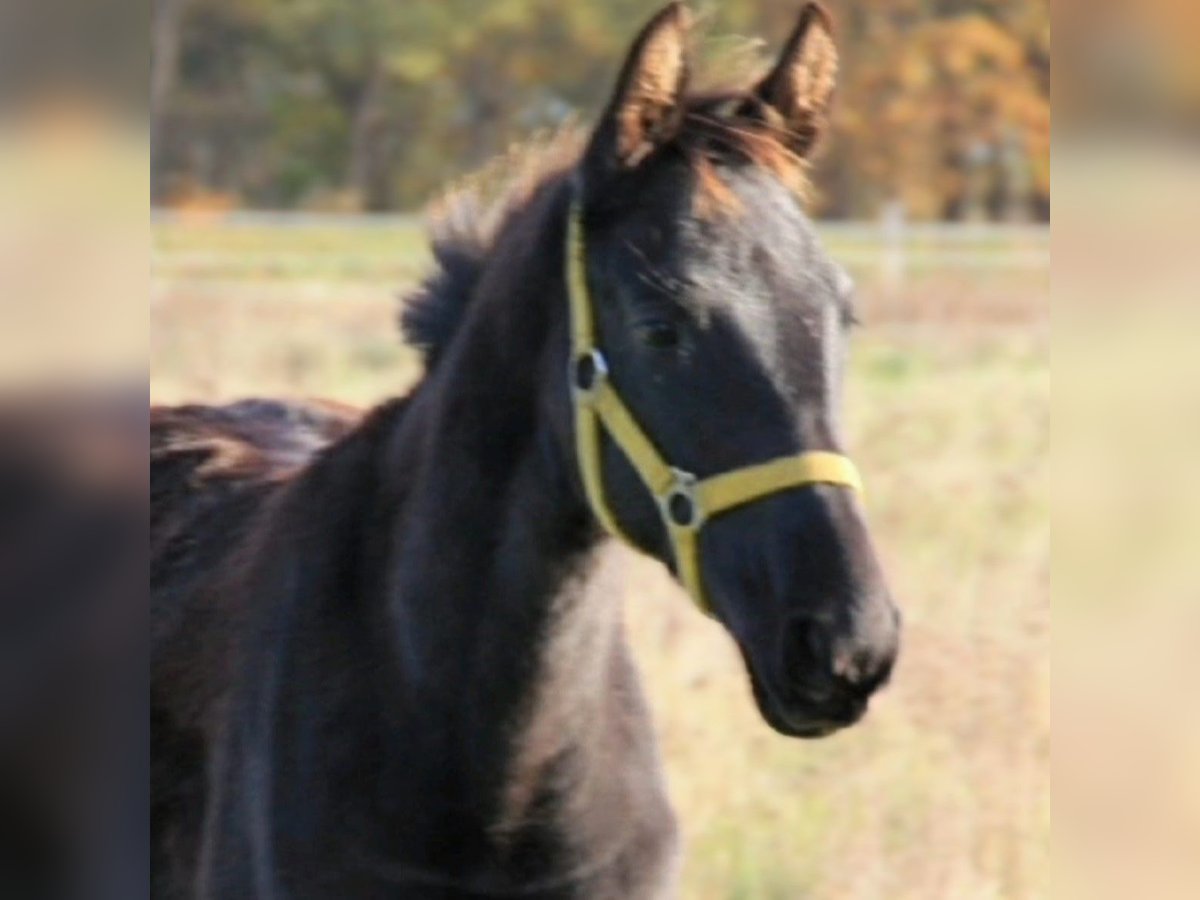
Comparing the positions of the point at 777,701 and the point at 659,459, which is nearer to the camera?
the point at 777,701

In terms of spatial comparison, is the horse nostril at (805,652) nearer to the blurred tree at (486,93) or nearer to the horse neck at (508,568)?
the horse neck at (508,568)

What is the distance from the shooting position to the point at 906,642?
7.33m

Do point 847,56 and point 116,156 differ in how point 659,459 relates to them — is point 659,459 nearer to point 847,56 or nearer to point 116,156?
point 116,156

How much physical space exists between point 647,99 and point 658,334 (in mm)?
400

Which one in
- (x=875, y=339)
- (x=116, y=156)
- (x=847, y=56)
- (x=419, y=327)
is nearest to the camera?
(x=116, y=156)

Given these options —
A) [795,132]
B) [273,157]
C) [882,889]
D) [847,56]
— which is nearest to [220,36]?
[273,157]

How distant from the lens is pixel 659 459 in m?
2.94

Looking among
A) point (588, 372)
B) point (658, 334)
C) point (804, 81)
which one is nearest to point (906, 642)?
point (804, 81)

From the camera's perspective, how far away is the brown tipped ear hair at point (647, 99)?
3043mm

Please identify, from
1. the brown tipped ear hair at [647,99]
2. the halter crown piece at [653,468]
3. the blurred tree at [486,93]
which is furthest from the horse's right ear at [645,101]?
the blurred tree at [486,93]

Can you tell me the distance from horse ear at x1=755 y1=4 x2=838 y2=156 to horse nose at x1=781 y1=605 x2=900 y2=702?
944 mm

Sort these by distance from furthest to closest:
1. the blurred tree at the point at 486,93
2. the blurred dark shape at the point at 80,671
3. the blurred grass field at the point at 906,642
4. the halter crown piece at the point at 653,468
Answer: the blurred tree at the point at 486,93 < the blurred grass field at the point at 906,642 < the halter crown piece at the point at 653,468 < the blurred dark shape at the point at 80,671

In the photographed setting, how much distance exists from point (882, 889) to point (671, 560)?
2933 mm

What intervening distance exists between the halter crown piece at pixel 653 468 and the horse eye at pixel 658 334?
0.35 ft
